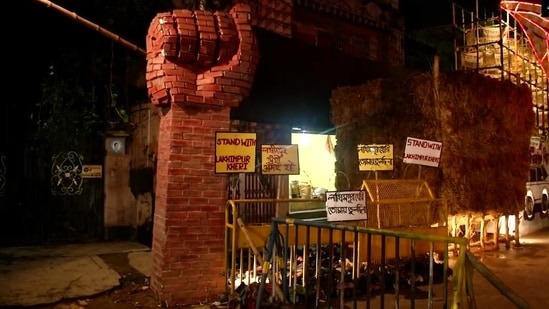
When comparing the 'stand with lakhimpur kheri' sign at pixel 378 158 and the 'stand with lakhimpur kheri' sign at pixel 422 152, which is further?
the 'stand with lakhimpur kheri' sign at pixel 378 158

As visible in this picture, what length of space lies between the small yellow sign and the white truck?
1054 centimetres

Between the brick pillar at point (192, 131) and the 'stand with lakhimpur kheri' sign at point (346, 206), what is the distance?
5.34 feet

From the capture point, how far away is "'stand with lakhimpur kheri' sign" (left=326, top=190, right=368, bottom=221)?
7117 millimetres

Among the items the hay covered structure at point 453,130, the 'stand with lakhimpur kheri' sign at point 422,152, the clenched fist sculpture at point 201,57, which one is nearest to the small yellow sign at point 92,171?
the clenched fist sculpture at point 201,57

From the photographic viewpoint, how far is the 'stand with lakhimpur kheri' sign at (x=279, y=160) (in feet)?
23.7

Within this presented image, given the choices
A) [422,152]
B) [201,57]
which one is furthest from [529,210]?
[201,57]

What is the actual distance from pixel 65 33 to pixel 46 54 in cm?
64

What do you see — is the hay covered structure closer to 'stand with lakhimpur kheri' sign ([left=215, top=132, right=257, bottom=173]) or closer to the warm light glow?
'stand with lakhimpur kheri' sign ([left=215, top=132, right=257, bottom=173])

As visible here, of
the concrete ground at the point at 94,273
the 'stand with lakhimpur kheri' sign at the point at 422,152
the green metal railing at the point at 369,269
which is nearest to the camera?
the green metal railing at the point at 369,269

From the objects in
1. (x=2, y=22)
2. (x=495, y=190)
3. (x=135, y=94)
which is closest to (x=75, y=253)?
(x=135, y=94)

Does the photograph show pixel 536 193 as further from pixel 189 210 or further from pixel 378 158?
pixel 189 210

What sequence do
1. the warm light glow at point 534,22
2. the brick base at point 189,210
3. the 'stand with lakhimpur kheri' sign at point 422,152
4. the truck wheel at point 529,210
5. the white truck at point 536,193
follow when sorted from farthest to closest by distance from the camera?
the warm light glow at point 534,22 → the white truck at point 536,193 → the truck wheel at point 529,210 → the 'stand with lakhimpur kheri' sign at point 422,152 → the brick base at point 189,210

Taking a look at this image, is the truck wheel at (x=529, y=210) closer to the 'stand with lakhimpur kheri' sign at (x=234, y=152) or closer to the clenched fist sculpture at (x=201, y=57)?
the 'stand with lakhimpur kheri' sign at (x=234, y=152)

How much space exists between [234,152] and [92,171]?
5.07 meters
